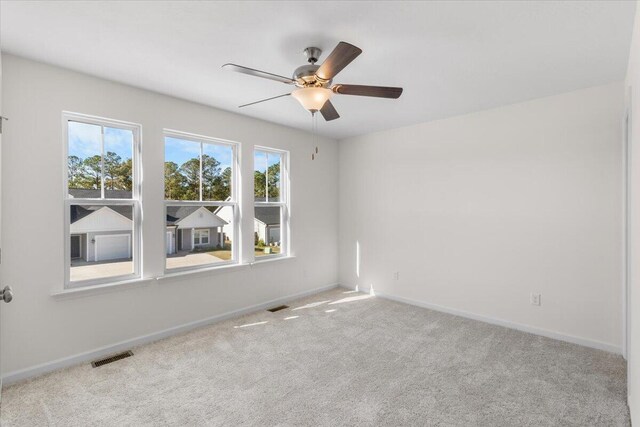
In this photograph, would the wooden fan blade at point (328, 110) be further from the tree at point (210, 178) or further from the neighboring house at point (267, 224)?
the neighboring house at point (267, 224)

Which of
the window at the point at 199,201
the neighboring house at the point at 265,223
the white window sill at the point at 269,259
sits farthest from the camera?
the white window sill at the point at 269,259

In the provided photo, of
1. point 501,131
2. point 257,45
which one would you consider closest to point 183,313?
point 257,45

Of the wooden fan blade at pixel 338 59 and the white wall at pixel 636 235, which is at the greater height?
the wooden fan blade at pixel 338 59

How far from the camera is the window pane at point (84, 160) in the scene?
9.12 feet

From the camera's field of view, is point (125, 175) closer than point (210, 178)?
Yes

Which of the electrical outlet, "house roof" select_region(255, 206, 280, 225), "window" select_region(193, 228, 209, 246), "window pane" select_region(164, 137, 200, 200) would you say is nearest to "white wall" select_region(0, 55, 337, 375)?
"window pane" select_region(164, 137, 200, 200)

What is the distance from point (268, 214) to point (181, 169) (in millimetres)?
1325

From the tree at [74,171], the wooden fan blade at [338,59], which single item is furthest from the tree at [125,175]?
the wooden fan blade at [338,59]

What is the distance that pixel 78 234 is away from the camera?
280 cm

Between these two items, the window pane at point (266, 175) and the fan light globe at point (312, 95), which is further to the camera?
the window pane at point (266, 175)

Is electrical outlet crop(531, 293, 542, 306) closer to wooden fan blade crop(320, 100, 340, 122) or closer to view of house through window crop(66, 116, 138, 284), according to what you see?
wooden fan blade crop(320, 100, 340, 122)

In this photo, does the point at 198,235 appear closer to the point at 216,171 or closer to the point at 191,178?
the point at 191,178

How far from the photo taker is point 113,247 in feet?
9.91

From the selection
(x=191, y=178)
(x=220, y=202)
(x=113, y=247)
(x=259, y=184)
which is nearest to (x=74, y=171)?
(x=113, y=247)
